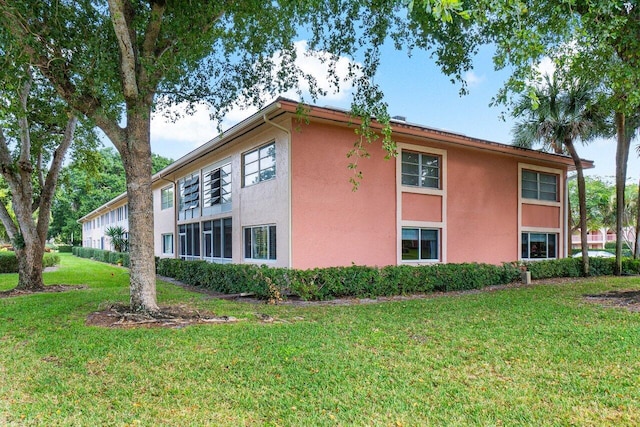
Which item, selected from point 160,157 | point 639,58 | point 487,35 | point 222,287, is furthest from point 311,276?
point 160,157

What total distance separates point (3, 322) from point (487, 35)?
1179cm

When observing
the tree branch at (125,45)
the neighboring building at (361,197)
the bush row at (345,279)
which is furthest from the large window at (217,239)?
the tree branch at (125,45)

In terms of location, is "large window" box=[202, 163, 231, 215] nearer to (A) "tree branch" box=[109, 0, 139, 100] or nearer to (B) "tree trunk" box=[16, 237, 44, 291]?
(B) "tree trunk" box=[16, 237, 44, 291]

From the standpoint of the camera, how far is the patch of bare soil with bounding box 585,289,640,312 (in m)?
9.05

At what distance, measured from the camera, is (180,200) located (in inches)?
809

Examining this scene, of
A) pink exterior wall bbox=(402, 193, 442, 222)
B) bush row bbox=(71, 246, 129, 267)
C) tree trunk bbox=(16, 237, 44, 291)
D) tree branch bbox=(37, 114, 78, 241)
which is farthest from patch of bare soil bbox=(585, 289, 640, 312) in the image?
bush row bbox=(71, 246, 129, 267)

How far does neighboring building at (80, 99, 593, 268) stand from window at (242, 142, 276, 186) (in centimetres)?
4

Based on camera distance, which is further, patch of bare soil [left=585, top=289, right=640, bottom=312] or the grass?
patch of bare soil [left=585, top=289, right=640, bottom=312]

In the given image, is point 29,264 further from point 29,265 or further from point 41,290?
point 41,290

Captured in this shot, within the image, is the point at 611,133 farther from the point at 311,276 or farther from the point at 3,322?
the point at 3,322

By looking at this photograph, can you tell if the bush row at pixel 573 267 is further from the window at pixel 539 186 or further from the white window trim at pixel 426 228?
the white window trim at pixel 426 228

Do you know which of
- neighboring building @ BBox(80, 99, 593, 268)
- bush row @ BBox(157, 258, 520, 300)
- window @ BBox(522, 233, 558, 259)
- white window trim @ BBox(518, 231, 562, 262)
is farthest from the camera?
window @ BBox(522, 233, 558, 259)

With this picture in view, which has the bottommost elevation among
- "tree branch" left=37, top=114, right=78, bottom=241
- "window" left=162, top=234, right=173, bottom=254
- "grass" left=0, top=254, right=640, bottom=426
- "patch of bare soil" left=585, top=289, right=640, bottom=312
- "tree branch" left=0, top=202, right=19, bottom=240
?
"patch of bare soil" left=585, top=289, right=640, bottom=312

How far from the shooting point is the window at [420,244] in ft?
43.9
